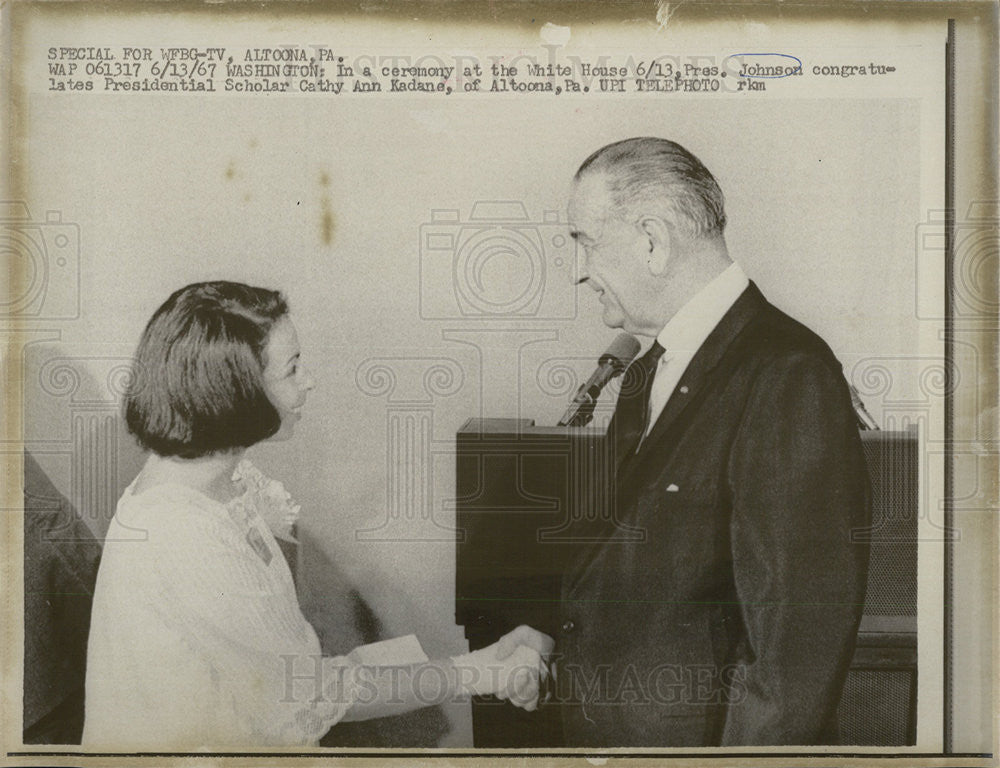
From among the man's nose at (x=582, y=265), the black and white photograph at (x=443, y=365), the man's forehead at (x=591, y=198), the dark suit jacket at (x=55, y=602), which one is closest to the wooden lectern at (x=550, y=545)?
the black and white photograph at (x=443, y=365)

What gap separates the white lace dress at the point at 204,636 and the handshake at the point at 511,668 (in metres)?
0.22

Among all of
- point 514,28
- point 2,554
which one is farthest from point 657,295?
point 2,554

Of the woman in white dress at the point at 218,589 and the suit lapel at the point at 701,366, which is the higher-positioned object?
the suit lapel at the point at 701,366

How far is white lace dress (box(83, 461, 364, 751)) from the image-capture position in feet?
5.70

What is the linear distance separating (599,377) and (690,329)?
0.21m

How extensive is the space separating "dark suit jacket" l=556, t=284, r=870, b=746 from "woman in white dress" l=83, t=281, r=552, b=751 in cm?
17

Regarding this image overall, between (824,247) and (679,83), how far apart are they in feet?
1.46

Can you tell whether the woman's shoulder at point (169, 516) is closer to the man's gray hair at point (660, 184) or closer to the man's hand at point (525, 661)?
the man's hand at point (525, 661)

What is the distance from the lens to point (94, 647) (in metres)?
1.76

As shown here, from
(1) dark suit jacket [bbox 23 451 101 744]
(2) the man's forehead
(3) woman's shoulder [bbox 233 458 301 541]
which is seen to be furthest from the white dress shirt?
(1) dark suit jacket [bbox 23 451 101 744]

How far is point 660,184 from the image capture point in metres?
1.77

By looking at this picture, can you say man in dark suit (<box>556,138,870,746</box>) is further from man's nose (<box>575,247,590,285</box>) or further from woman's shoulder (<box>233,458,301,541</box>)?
woman's shoulder (<box>233,458,301,541</box>)

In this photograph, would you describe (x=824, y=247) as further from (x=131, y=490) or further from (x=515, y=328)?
(x=131, y=490)

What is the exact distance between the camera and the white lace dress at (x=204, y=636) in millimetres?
1736
